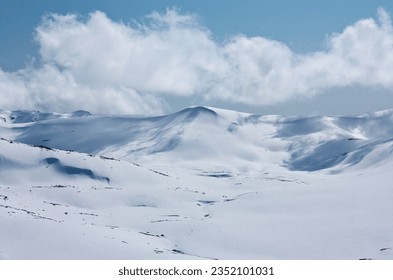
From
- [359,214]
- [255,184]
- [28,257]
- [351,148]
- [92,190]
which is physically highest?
[351,148]

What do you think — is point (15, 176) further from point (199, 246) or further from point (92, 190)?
point (199, 246)

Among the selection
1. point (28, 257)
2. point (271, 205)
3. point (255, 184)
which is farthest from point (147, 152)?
point (28, 257)

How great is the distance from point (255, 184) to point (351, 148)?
8709 cm

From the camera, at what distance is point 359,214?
1948 inches

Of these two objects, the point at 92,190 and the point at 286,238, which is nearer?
the point at 286,238

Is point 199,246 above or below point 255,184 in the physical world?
below

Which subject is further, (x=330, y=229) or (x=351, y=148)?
(x=351, y=148)

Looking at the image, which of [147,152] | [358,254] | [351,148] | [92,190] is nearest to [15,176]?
[92,190]

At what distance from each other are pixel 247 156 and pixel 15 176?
116720 mm

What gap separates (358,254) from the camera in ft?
122

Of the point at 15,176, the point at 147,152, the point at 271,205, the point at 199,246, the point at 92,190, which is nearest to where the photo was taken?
the point at 199,246

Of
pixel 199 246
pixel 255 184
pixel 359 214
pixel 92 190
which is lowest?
pixel 199 246

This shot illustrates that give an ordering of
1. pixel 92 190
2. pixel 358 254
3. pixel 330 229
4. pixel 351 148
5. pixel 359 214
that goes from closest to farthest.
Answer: pixel 358 254 < pixel 330 229 < pixel 359 214 < pixel 92 190 < pixel 351 148

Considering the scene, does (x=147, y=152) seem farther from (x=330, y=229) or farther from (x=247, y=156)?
(x=330, y=229)
